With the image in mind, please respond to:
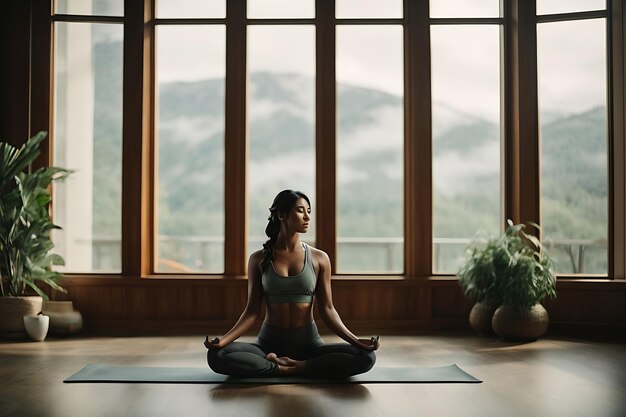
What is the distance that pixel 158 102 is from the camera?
22.1 ft

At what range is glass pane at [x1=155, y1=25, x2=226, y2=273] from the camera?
667 centimetres

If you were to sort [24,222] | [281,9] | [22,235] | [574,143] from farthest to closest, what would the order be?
[281,9] → [574,143] → [24,222] → [22,235]

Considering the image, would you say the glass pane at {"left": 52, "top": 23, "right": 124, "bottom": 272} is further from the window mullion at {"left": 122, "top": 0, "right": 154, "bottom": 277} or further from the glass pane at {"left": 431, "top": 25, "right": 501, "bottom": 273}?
the glass pane at {"left": 431, "top": 25, "right": 501, "bottom": 273}

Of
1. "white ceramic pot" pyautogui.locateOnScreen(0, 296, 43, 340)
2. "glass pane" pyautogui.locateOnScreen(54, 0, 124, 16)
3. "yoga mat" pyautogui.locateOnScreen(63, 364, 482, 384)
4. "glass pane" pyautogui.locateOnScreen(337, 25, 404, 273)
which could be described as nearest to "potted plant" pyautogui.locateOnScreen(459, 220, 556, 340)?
"glass pane" pyautogui.locateOnScreen(337, 25, 404, 273)

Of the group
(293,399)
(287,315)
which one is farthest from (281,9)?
(293,399)

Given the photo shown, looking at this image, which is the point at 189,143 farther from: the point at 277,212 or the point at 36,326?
the point at 277,212

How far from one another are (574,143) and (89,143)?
164 inches

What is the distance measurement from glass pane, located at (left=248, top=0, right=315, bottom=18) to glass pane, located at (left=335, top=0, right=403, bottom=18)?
0.26 m

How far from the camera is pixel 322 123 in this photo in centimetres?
662

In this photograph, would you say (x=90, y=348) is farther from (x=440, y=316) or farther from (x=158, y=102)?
(x=440, y=316)

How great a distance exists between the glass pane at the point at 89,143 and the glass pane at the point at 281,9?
1.19 meters

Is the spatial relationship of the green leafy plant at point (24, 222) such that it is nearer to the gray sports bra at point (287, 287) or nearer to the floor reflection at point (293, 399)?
the gray sports bra at point (287, 287)

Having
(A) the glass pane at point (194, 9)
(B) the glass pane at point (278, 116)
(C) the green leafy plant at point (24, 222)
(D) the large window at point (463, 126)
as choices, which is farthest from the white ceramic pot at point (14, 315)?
(D) the large window at point (463, 126)

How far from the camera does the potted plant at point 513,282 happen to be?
5629 mm
